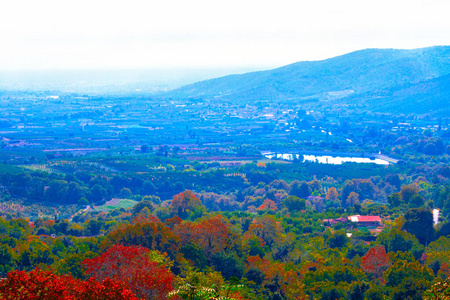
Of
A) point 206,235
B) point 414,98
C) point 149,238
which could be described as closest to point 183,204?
point 206,235

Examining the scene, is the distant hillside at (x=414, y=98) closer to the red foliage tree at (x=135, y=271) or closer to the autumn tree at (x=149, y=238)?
the autumn tree at (x=149, y=238)

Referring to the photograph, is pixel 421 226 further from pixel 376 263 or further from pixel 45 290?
pixel 45 290

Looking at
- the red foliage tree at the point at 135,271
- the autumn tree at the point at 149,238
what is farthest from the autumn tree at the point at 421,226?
the red foliage tree at the point at 135,271

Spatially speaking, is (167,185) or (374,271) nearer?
(374,271)

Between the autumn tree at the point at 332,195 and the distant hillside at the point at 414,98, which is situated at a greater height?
the distant hillside at the point at 414,98

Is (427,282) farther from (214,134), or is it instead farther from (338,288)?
(214,134)

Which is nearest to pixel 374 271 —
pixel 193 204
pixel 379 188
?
pixel 193 204
